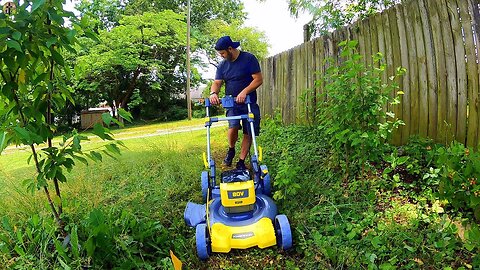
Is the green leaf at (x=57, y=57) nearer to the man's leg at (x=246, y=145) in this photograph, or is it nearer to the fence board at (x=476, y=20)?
the man's leg at (x=246, y=145)

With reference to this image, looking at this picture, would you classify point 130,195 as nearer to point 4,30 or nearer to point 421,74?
point 4,30

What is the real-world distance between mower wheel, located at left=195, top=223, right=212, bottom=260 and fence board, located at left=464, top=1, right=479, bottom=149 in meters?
2.42

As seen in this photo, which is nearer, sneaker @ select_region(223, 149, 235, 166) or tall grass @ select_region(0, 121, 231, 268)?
tall grass @ select_region(0, 121, 231, 268)

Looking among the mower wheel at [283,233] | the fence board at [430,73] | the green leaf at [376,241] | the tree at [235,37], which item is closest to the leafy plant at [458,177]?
the green leaf at [376,241]

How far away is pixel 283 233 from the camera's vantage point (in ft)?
8.98

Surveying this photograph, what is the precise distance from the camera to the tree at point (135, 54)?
67.7 ft

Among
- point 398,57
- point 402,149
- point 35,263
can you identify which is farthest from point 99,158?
point 398,57

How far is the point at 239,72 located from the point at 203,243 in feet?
7.35

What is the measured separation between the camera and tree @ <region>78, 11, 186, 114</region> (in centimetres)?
2064

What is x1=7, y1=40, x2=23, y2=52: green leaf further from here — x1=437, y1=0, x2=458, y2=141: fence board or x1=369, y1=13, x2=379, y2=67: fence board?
x1=369, y1=13, x2=379, y2=67: fence board

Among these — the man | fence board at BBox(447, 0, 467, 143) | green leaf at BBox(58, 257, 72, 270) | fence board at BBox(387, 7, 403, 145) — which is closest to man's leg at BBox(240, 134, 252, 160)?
the man

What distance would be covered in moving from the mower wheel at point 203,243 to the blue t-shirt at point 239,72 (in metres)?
1.92

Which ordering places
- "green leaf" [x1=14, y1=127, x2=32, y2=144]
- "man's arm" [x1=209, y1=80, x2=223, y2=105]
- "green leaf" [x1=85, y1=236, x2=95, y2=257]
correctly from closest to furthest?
"green leaf" [x1=14, y1=127, x2=32, y2=144], "green leaf" [x1=85, y1=236, x2=95, y2=257], "man's arm" [x1=209, y1=80, x2=223, y2=105]

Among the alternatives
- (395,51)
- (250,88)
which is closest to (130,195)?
(250,88)
